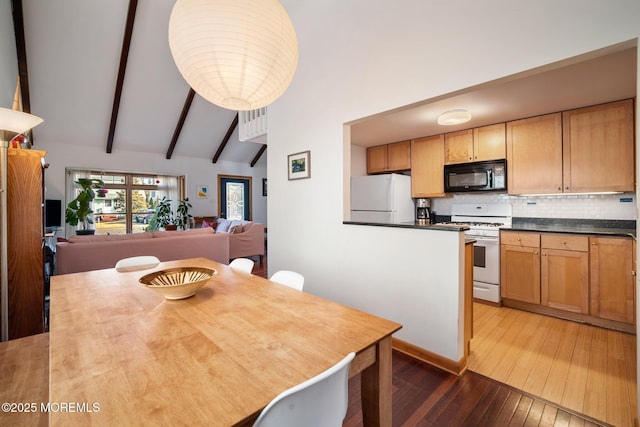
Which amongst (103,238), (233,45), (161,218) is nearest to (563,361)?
(233,45)

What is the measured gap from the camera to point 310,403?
0.68m

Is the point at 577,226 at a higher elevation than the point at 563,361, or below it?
higher

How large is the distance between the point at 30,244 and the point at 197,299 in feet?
5.76

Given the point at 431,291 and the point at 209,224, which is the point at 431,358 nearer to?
the point at 431,291

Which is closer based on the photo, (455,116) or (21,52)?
(455,116)

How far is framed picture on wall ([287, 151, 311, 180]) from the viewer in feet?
9.35

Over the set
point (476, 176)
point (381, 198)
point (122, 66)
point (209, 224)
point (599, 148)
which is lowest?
point (209, 224)

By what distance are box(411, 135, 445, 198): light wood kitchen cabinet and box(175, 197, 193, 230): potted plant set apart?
5.57 m

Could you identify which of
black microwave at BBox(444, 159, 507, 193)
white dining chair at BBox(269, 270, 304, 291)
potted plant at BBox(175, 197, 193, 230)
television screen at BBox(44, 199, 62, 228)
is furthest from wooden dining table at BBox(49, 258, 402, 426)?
potted plant at BBox(175, 197, 193, 230)

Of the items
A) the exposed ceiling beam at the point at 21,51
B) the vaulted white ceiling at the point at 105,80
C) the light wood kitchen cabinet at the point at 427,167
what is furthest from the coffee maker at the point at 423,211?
the exposed ceiling beam at the point at 21,51

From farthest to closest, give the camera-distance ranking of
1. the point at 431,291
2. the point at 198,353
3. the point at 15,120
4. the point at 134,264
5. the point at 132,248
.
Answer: the point at 132,248 < the point at 134,264 < the point at 431,291 < the point at 15,120 < the point at 198,353

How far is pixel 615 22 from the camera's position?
1.32m

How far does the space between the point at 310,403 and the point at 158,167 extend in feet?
24.8

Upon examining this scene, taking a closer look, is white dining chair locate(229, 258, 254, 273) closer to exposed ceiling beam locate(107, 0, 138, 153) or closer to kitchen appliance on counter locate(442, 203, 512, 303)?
kitchen appliance on counter locate(442, 203, 512, 303)
